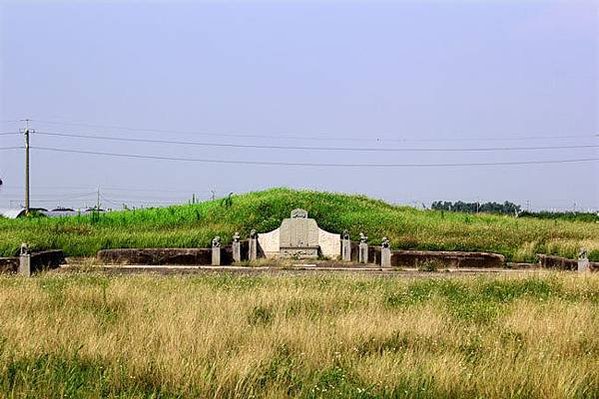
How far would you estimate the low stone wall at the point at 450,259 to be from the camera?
976 inches

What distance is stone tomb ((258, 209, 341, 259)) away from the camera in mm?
27922

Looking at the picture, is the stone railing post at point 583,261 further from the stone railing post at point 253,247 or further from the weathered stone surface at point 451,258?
the stone railing post at point 253,247

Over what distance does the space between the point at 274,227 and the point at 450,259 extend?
8.61 m

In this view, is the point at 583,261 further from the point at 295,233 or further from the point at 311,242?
the point at 295,233

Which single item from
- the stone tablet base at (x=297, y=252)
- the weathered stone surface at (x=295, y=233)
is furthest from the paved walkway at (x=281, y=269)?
the weathered stone surface at (x=295, y=233)

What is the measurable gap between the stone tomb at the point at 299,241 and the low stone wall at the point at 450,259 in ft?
12.7

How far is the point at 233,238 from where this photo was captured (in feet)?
87.7

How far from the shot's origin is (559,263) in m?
23.7

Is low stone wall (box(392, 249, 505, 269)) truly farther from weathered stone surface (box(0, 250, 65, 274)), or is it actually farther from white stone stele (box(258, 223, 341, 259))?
weathered stone surface (box(0, 250, 65, 274))

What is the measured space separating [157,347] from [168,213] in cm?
2754

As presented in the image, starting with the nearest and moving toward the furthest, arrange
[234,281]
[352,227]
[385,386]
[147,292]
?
[385,386] → [147,292] → [234,281] → [352,227]

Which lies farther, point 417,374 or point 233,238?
point 233,238

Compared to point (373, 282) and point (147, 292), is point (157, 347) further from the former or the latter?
point (373, 282)

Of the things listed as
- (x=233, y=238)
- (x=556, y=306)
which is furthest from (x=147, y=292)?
(x=233, y=238)
